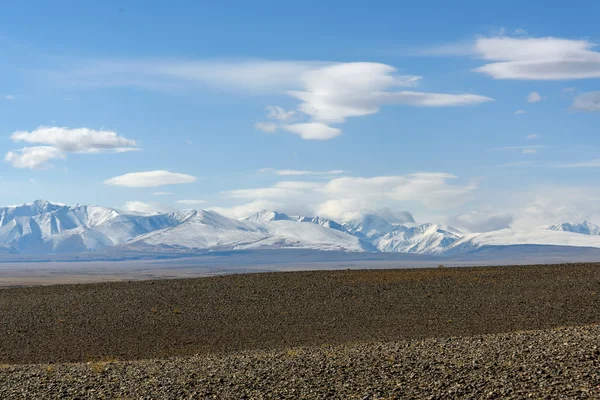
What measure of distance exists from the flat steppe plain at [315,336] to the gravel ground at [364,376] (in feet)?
0.16

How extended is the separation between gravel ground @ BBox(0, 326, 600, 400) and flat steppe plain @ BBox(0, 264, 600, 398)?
0.05m

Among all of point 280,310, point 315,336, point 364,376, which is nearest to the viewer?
point 364,376

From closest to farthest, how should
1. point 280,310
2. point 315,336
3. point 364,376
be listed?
point 364,376 < point 315,336 < point 280,310

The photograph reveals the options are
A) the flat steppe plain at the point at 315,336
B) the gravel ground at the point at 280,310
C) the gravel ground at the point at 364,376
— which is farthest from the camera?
the gravel ground at the point at 280,310

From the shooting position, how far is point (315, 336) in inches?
1337

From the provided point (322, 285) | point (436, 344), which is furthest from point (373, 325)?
point (436, 344)

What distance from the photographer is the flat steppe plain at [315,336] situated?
18875 mm

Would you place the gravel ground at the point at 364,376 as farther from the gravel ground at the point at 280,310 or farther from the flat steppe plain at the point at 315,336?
the gravel ground at the point at 280,310

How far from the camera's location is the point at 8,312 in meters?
40.1

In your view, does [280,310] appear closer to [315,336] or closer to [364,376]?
[315,336]

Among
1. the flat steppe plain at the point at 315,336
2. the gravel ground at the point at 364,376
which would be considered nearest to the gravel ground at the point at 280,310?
the flat steppe plain at the point at 315,336

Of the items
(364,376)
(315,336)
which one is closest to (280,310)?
(315,336)

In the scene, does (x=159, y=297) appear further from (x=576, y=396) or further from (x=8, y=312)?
(x=576, y=396)

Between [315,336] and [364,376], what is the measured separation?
1475cm
